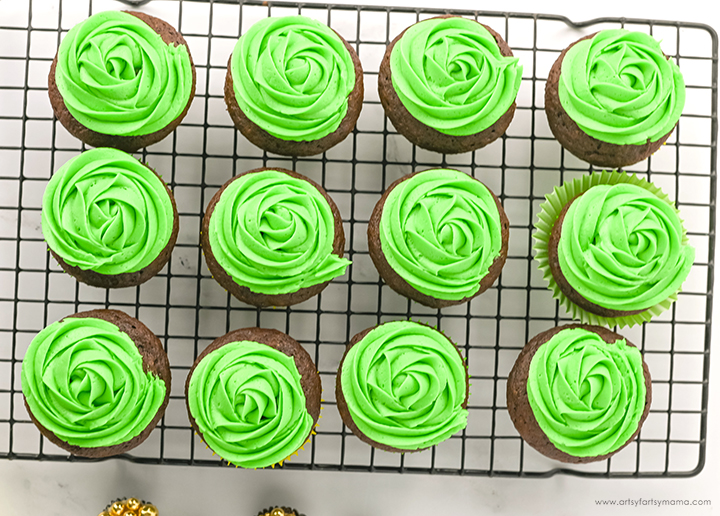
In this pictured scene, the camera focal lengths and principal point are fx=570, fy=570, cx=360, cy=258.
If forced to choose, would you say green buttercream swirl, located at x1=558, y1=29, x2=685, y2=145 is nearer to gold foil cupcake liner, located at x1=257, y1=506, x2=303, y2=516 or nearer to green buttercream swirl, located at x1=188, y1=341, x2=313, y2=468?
green buttercream swirl, located at x1=188, y1=341, x2=313, y2=468

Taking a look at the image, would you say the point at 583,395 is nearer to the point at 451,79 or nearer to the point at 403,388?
the point at 403,388

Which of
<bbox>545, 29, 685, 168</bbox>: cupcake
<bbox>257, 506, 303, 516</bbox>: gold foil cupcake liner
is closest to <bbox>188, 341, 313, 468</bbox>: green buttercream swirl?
<bbox>257, 506, 303, 516</bbox>: gold foil cupcake liner

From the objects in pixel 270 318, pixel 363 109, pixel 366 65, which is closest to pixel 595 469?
pixel 270 318

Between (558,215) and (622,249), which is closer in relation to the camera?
(622,249)

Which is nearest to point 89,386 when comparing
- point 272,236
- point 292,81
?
point 272,236

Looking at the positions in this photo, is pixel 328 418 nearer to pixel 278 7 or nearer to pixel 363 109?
pixel 363 109

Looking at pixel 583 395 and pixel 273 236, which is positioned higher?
pixel 273 236
